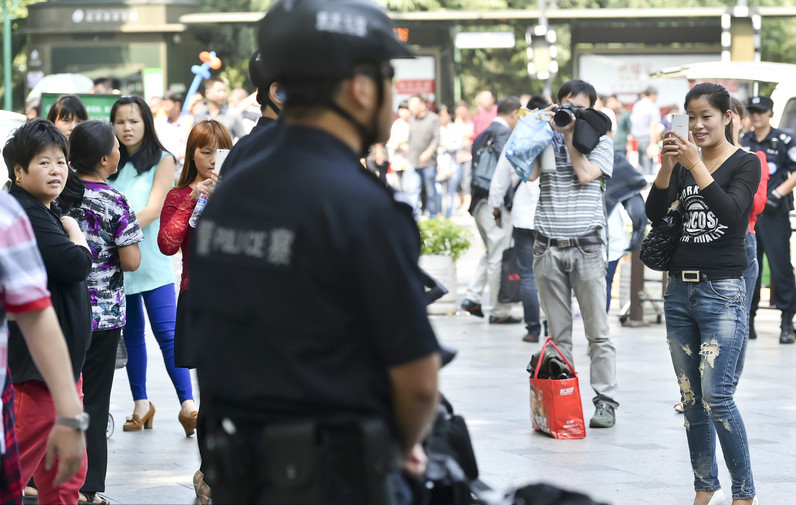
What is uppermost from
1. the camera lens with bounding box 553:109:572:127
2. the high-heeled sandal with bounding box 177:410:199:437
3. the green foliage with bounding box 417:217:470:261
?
the camera lens with bounding box 553:109:572:127

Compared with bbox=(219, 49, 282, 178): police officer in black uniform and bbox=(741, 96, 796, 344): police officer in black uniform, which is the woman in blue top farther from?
bbox=(741, 96, 796, 344): police officer in black uniform

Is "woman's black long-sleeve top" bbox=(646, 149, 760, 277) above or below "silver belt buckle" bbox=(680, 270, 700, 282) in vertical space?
above

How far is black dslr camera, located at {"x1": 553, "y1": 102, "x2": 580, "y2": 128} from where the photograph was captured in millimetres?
7090

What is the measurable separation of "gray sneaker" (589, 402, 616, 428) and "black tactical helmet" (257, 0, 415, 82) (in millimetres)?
4938

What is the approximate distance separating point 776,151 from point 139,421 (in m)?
6.12

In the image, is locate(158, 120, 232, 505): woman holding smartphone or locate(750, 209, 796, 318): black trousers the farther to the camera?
locate(750, 209, 796, 318): black trousers

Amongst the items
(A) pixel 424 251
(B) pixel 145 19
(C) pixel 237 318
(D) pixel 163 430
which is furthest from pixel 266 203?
(B) pixel 145 19

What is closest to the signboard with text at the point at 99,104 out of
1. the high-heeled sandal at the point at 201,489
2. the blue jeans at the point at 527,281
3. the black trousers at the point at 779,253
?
the blue jeans at the point at 527,281

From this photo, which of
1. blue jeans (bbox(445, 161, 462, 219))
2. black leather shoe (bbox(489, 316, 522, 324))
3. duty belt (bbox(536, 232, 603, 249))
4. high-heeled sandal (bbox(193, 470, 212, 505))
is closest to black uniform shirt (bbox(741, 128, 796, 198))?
black leather shoe (bbox(489, 316, 522, 324))

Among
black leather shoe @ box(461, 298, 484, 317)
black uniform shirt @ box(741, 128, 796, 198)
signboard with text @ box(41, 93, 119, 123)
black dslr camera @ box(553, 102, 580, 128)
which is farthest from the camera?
signboard with text @ box(41, 93, 119, 123)

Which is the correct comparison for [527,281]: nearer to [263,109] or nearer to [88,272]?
[263,109]

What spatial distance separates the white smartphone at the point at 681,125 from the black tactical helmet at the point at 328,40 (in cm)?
282

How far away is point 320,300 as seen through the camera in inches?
93.5

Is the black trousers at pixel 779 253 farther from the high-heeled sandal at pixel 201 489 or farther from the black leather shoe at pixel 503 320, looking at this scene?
the high-heeled sandal at pixel 201 489
